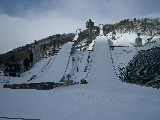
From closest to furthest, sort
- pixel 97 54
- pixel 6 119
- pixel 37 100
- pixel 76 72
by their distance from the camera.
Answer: pixel 6 119
pixel 37 100
pixel 76 72
pixel 97 54

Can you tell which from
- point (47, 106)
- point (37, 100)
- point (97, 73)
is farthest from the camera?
point (97, 73)

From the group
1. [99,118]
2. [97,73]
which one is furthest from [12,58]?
[99,118]

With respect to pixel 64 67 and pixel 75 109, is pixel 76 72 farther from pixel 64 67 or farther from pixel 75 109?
pixel 75 109

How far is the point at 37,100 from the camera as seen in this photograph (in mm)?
5551

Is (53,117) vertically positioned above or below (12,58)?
below

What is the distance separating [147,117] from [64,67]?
47.9ft

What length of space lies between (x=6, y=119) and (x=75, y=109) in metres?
2.24

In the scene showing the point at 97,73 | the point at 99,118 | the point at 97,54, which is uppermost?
the point at 97,54

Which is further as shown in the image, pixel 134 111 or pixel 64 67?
pixel 64 67

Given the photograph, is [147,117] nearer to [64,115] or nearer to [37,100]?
[64,115]

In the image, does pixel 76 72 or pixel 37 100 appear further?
pixel 76 72

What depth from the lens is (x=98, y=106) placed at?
511 cm

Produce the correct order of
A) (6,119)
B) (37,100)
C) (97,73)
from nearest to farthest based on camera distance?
1. (6,119)
2. (37,100)
3. (97,73)

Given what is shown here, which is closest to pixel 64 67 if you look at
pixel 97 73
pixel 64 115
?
pixel 97 73
